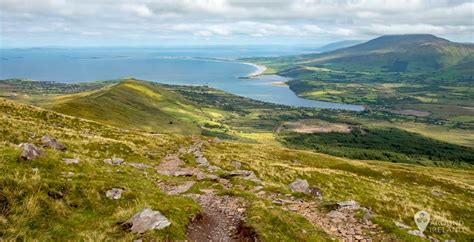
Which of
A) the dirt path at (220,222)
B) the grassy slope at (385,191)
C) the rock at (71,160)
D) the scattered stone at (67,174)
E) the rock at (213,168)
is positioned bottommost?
the grassy slope at (385,191)

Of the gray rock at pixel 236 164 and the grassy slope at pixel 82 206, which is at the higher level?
the grassy slope at pixel 82 206

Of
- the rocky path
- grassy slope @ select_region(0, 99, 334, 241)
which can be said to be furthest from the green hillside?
the rocky path

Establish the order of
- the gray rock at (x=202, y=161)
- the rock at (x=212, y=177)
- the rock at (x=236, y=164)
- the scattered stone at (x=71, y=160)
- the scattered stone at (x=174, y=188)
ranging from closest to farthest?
the scattered stone at (x=71, y=160) → the scattered stone at (x=174, y=188) → the rock at (x=212, y=177) → the gray rock at (x=202, y=161) → the rock at (x=236, y=164)

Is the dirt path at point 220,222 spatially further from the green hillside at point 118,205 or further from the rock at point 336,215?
the rock at point 336,215

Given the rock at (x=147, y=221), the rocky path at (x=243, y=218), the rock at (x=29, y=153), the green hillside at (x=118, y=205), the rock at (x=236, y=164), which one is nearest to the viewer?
the green hillside at (x=118, y=205)

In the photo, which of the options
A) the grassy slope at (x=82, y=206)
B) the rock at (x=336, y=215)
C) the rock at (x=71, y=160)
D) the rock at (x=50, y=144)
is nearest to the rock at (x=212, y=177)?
the grassy slope at (x=82, y=206)

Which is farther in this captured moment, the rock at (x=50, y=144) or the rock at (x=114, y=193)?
the rock at (x=50, y=144)

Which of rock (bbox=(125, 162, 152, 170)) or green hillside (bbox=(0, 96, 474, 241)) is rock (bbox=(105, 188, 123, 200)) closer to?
green hillside (bbox=(0, 96, 474, 241))
